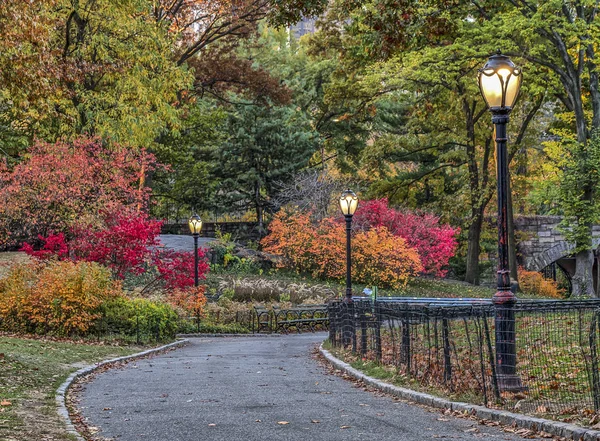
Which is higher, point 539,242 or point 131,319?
point 539,242

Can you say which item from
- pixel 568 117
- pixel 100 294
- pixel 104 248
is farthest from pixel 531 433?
pixel 568 117

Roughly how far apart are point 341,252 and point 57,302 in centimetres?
1677

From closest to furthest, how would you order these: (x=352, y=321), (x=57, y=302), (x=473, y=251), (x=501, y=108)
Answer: (x=501, y=108) < (x=352, y=321) < (x=57, y=302) < (x=473, y=251)

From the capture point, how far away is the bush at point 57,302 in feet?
A: 62.3

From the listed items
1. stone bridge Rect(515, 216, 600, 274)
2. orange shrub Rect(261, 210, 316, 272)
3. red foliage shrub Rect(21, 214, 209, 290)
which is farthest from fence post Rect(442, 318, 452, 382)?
stone bridge Rect(515, 216, 600, 274)

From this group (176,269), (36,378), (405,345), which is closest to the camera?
(36,378)

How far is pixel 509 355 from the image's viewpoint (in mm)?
9508

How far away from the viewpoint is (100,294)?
64.7 feet

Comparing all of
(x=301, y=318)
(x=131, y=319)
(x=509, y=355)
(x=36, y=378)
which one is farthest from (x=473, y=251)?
(x=509, y=355)

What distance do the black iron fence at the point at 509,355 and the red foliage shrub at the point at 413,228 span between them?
23844mm

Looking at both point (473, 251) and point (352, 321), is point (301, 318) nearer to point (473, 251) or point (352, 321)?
point (473, 251)

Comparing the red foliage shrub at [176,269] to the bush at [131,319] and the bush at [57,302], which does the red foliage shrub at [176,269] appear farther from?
the bush at [57,302]

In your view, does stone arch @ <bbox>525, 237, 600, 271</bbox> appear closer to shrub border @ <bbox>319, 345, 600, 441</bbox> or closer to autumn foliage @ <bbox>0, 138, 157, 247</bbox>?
autumn foliage @ <bbox>0, 138, 157, 247</bbox>

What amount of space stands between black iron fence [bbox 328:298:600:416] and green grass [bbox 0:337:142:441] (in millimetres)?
4806
